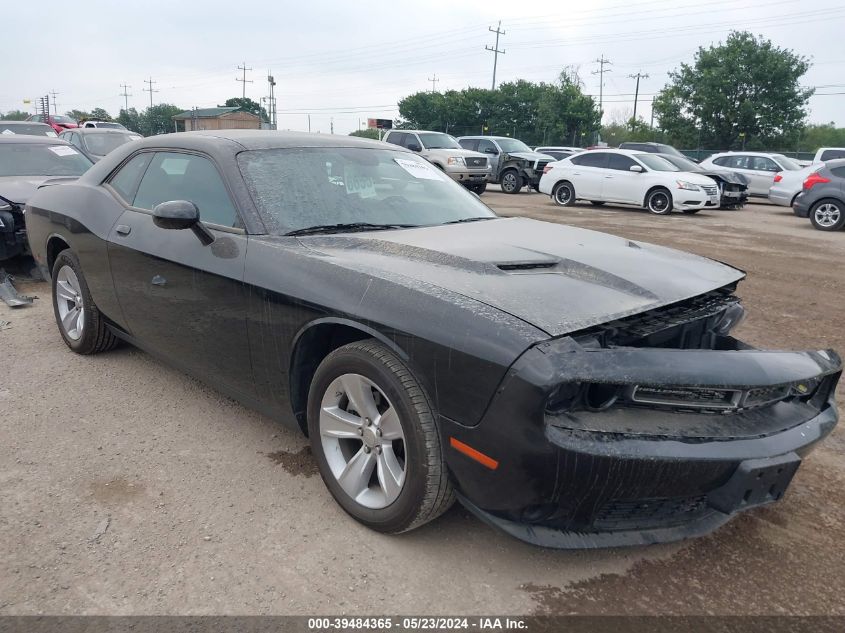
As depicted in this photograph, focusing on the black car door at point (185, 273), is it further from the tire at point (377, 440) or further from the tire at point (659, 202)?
the tire at point (659, 202)

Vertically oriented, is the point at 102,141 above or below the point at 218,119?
below

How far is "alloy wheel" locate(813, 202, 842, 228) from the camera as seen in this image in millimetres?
12812

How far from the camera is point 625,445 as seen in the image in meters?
2.04

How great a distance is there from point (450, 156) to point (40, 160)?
12183 mm

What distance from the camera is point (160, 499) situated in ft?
9.14

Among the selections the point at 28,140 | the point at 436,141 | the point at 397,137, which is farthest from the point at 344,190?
the point at 436,141

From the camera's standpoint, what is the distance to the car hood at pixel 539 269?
7.45 feet

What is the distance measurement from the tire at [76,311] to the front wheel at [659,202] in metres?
13.1

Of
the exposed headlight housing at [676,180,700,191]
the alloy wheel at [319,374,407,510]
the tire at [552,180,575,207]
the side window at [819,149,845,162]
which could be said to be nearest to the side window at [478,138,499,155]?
the tire at [552,180,575,207]

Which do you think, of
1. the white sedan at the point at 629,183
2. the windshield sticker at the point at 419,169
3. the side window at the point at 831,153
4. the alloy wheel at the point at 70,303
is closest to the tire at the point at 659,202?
the white sedan at the point at 629,183

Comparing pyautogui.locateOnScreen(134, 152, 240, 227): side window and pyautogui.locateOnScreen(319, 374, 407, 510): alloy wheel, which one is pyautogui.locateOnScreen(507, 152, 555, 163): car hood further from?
pyautogui.locateOnScreen(319, 374, 407, 510): alloy wheel

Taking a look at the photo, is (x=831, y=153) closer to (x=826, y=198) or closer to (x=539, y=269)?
(x=826, y=198)

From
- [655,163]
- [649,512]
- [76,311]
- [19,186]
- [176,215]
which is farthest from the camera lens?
[655,163]

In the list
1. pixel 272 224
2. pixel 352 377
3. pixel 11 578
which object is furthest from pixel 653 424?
pixel 11 578
